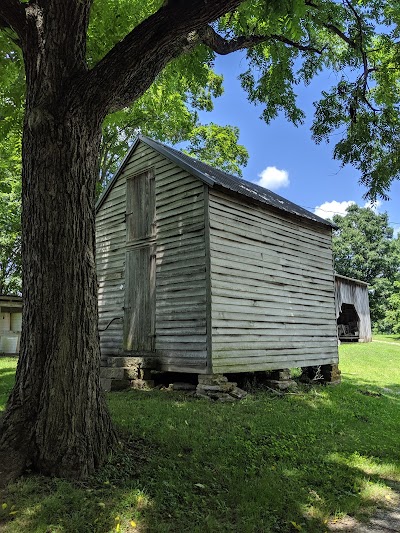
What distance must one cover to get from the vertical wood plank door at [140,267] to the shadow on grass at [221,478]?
10.4 feet

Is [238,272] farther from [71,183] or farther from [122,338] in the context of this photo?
[71,183]

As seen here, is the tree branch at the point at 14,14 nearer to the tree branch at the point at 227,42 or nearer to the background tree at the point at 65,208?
the background tree at the point at 65,208

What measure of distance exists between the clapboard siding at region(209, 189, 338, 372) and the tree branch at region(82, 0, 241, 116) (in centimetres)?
538

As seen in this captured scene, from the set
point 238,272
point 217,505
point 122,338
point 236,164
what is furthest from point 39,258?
point 236,164

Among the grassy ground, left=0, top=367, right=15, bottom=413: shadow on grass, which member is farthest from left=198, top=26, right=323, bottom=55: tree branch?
left=0, top=367, right=15, bottom=413: shadow on grass

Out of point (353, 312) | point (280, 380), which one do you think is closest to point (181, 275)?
point (280, 380)

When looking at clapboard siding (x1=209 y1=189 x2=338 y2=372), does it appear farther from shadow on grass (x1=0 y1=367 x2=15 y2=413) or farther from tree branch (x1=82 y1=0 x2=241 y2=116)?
tree branch (x1=82 y1=0 x2=241 y2=116)

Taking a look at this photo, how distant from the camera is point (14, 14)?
4.30m

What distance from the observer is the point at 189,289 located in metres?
9.50

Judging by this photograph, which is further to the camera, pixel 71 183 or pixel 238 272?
pixel 238 272

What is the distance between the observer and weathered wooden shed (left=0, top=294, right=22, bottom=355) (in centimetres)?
1841

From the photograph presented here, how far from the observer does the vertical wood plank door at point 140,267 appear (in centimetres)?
1055

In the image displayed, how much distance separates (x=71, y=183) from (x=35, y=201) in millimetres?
399

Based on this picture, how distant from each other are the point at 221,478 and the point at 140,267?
289 inches
